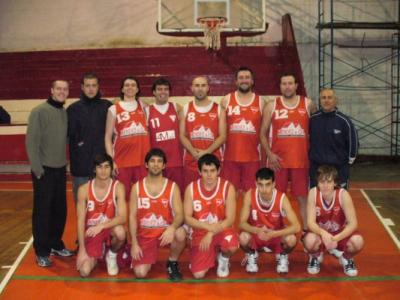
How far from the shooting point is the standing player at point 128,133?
5285 mm

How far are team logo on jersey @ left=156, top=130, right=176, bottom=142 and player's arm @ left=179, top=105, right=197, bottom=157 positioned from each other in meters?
0.11

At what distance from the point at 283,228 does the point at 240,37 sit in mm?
9430

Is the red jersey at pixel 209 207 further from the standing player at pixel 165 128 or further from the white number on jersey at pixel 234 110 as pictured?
the white number on jersey at pixel 234 110

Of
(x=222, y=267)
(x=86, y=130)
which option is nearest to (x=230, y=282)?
(x=222, y=267)

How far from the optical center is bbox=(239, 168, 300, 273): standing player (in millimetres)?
4609

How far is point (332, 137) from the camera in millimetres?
5273

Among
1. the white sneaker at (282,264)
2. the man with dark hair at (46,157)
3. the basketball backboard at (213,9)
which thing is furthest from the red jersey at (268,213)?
the basketball backboard at (213,9)

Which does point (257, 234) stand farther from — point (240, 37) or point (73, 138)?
point (240, 37)

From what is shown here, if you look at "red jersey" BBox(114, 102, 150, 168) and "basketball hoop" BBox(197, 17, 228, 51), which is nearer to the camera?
"red jersey" BBox(114, 102, 150, 168)

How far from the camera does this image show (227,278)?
4.55 metres

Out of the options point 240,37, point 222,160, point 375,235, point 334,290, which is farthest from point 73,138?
point 240,37

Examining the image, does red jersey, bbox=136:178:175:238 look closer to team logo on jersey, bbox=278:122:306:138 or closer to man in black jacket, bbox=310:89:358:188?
team logo on jersey, bbox=278:122:306:138

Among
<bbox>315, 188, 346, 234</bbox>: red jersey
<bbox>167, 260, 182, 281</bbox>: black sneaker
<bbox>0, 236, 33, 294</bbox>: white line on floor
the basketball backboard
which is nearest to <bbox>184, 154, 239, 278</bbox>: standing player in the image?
<bbox>167, 260, 182, 281</bbox>: black sneaker

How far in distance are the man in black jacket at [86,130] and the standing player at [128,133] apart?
12cm
